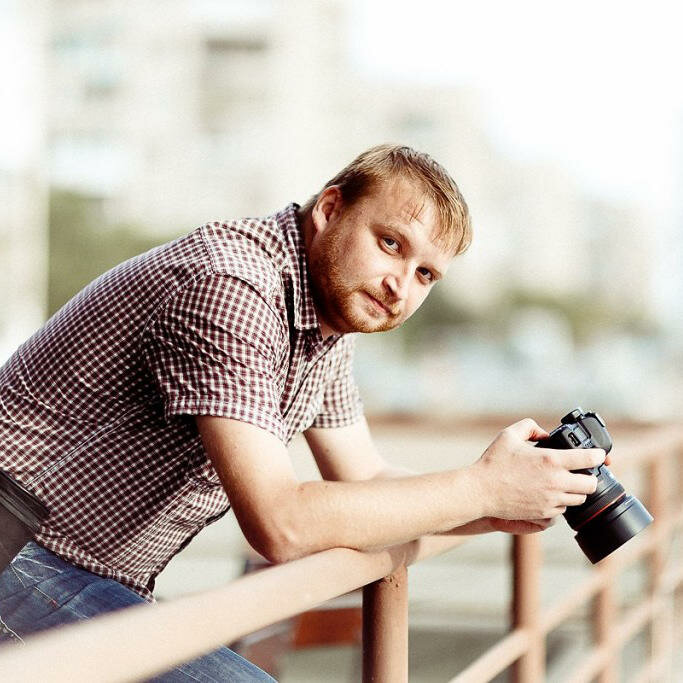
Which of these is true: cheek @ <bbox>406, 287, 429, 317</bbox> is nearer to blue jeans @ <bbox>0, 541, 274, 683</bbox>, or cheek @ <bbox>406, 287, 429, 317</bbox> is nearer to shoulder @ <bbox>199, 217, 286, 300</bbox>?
shoulder @ <bbox>199, 217, 286, 300</bbox>

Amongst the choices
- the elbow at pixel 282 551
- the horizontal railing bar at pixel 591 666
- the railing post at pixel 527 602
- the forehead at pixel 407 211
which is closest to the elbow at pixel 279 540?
the elbow at pixel 282 551

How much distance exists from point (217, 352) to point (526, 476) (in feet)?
1.54

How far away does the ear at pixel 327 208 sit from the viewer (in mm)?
1888

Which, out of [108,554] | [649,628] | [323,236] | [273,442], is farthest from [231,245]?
[649,628]

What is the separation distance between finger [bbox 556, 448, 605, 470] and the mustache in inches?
14.1

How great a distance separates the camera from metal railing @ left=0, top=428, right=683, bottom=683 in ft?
2.87

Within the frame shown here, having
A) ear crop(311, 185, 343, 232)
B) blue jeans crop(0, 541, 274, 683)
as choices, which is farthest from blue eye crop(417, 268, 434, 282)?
blue jeans crop(0, 541, 274, 683)

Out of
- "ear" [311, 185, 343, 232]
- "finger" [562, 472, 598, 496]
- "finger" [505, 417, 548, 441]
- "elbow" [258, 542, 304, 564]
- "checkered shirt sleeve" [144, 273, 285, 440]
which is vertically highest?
"ear" [311, 185, 343, 232]

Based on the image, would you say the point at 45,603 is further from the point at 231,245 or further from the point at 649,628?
the point at 649,628

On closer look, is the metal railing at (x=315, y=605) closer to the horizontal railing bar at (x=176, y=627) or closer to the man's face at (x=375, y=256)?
the horizontal railing bar at (x=176, y=627)

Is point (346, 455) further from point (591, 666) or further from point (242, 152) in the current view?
point (242, 152)

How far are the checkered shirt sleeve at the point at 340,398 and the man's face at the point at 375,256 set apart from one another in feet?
1.07

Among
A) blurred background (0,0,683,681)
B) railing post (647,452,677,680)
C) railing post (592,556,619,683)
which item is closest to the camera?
railing post (592,556,619,683)

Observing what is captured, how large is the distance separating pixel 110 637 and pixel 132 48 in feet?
169
